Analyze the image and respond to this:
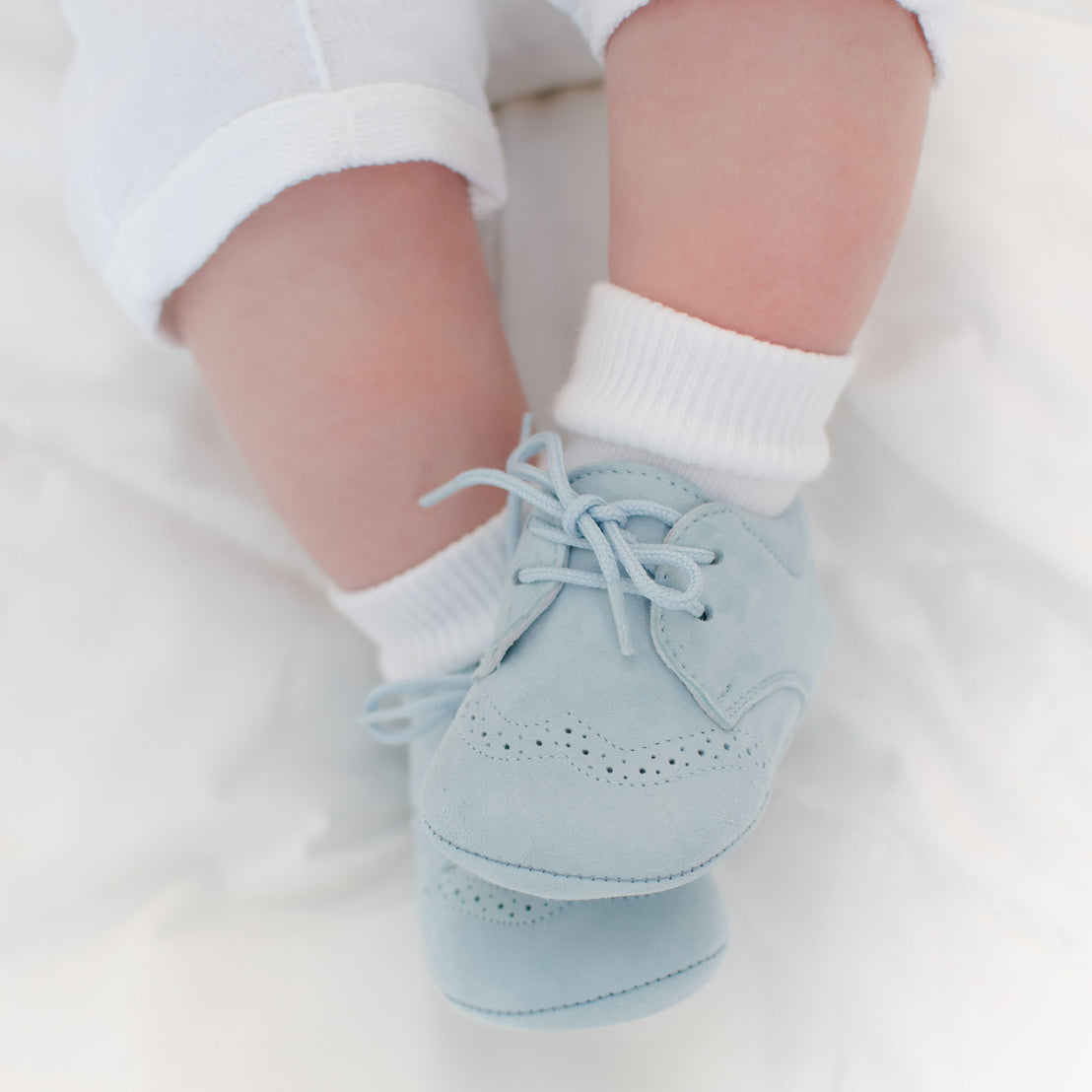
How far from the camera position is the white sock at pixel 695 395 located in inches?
21.5

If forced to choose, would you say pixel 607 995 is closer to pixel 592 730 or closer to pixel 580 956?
pixel 580 956

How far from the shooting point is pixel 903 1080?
604mm

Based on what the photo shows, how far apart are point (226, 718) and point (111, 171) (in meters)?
0.39

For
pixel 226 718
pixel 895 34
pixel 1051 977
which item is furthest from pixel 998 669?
pixel 226 718

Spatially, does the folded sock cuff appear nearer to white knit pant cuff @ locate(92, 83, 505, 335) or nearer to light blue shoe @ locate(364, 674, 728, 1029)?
white knit pant cuff @ locate(92, 83, 505, 335)

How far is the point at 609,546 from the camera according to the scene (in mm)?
536

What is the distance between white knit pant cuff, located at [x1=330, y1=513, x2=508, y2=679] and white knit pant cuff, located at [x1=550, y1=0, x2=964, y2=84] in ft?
0.97

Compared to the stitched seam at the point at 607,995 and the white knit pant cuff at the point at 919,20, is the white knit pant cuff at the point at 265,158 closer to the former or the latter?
the white knit pant cuff at the point at 919,20

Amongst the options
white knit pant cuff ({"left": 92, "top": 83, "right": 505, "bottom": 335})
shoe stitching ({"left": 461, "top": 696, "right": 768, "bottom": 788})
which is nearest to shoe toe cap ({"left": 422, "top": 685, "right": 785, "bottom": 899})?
shoe stitching ({"left": 461, "top": 696, "right": 768, "bottom": 788})

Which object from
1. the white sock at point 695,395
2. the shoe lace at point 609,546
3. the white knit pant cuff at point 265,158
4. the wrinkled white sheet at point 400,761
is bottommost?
the wrinkled white sheet at point 400,761

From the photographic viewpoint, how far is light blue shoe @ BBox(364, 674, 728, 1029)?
54 cm

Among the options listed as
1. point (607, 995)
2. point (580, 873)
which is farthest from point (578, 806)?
point (607, 995)

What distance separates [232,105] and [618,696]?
40 centimetres

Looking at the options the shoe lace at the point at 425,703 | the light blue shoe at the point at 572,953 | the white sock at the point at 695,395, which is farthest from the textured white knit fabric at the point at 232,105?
the light blue shoe at the point at 572,953
